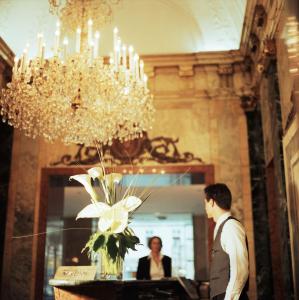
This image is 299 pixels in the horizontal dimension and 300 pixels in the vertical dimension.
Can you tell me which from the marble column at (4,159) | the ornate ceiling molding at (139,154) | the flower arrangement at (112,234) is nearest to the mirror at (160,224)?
the ornate ceiling molding at (139,154)

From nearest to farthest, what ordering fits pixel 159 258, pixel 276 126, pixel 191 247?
1. pixel 276 126
2. pixel 159 258
3. pixel 191 247

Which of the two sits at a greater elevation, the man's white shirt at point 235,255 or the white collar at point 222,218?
the white collar at point 222,218

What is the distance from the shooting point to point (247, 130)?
7.13 m

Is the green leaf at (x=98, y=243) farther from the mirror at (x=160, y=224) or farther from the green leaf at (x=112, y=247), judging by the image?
the mirror at (x=160, y=224)

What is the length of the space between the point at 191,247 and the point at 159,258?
42.0ft

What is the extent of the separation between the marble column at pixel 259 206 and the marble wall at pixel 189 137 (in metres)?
0.12

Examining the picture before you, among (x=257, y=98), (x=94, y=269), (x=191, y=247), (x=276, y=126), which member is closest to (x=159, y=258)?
(x=276, y=126)

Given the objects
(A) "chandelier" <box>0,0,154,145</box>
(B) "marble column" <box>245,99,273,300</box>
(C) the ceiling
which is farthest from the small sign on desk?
(C) the ceiling

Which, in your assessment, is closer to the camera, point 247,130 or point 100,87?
point 100,87

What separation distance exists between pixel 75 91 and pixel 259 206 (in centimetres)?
324

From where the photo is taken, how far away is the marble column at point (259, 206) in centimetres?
636

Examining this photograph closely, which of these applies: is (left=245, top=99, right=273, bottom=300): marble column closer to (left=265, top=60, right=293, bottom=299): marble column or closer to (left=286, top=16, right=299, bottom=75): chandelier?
(left=265, top=60, right=293, bottom=299): marble column

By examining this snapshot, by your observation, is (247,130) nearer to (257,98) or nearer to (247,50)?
(257,98)

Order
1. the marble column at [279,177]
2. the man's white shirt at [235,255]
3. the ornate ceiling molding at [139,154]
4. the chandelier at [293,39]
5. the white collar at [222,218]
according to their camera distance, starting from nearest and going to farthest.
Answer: the chandelier at [293,39], the man's white shirt at [235,255], the white collar at [222,218], the marble column at [279,177], the ornate ceiling molding at [139,154]
